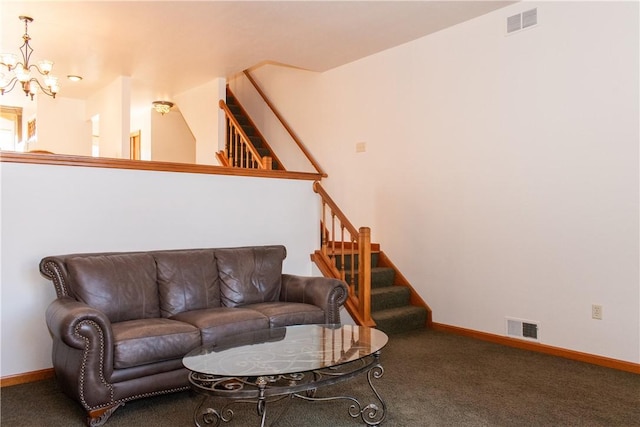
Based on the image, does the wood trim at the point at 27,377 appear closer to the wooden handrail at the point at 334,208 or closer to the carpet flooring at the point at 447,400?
the carpet flooring at the point at 447,400

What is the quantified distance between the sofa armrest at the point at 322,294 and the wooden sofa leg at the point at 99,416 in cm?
161

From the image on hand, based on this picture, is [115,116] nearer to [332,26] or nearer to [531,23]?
[332,26]

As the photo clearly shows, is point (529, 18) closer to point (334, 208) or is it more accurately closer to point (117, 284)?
point (334, 208)

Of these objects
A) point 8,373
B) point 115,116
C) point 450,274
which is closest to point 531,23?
point 450,274

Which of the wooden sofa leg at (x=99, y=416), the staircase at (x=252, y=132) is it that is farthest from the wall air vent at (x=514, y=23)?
the wooden sofa leg at (x=99, y=416)

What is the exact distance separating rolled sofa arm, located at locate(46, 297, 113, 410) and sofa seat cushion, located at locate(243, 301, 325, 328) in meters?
1.13

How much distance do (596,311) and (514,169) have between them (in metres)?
1.33

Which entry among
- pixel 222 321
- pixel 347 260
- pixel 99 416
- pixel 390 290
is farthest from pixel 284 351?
pixel 347 260

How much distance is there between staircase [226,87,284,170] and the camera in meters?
7.26

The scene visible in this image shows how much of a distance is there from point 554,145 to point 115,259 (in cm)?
354

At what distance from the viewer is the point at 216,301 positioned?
3752mm

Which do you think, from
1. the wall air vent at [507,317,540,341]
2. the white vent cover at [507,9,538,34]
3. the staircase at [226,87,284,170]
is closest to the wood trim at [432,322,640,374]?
the wall air vent at [507,317,540,341]

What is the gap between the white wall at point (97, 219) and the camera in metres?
3.30

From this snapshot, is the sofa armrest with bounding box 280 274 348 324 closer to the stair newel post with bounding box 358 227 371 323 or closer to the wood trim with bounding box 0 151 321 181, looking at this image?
the stair newel post with bounding box 358 227 371 323
